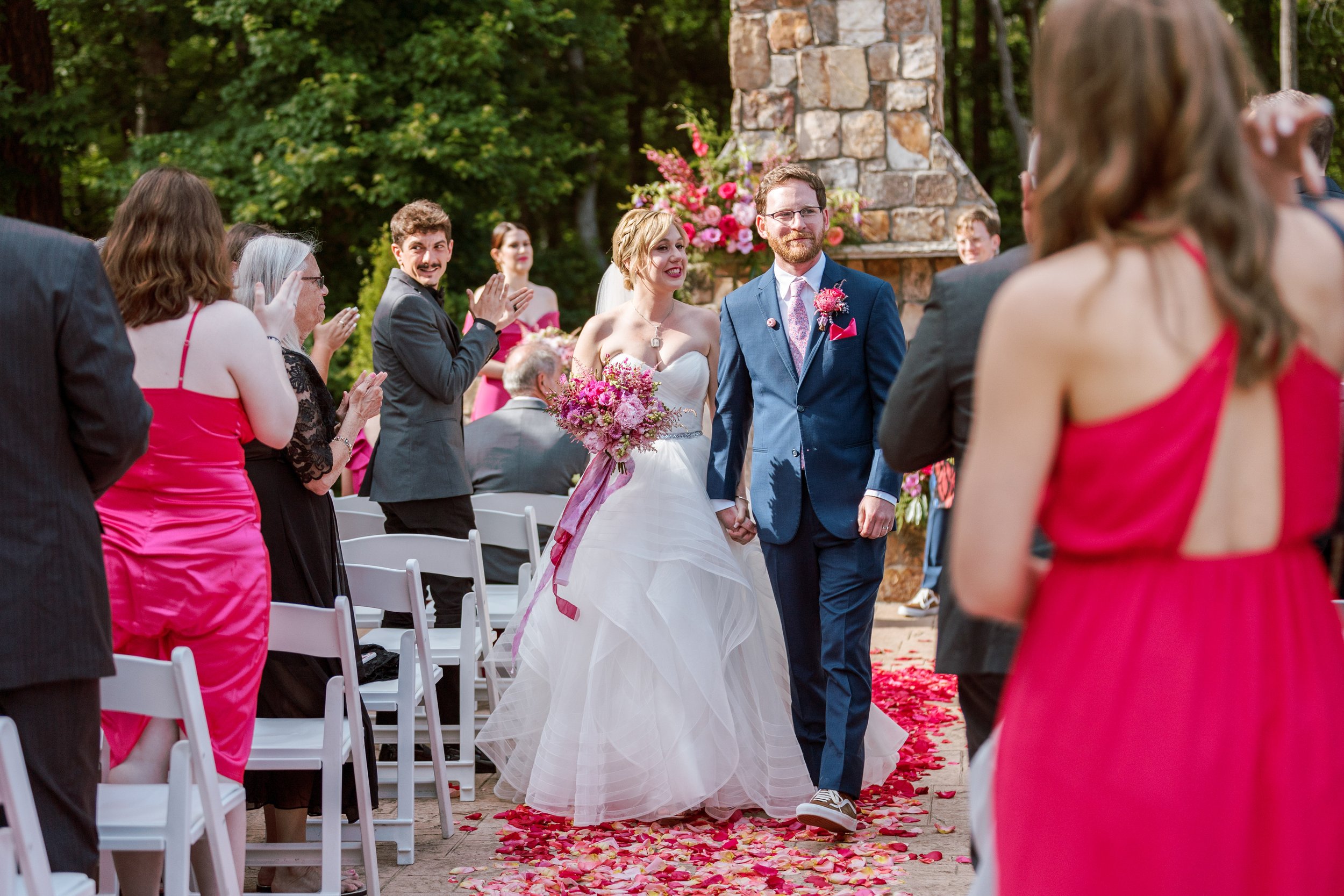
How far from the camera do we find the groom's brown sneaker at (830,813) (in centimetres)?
407

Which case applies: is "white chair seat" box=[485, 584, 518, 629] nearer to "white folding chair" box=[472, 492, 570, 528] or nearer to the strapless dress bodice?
"white folding chair" box=[472, 492, 570, 528]

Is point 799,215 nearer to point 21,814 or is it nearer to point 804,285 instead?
point 804,285

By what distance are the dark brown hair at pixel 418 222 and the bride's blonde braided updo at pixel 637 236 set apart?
76cm

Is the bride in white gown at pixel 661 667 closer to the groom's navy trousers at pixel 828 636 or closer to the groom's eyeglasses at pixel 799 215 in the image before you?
the groom's navy trousers at pixel 828 636

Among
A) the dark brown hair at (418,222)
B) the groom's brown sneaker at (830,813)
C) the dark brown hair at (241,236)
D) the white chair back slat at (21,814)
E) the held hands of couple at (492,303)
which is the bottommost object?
the groom's brown sneaker at (830,813)

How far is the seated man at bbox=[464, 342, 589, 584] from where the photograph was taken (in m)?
5.95

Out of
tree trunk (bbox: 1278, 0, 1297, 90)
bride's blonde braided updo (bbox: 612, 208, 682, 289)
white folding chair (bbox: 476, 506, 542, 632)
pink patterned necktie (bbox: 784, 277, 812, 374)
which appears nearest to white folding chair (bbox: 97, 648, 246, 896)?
pink patterned necktie (bbox: 784, 277, 812, 374)

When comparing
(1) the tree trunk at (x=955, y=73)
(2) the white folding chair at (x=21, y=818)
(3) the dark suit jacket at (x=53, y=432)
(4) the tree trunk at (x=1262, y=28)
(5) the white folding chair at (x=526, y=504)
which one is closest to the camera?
(2) the white folding chair at (x=21, y=818)

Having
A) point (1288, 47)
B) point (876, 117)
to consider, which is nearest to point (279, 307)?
point (876, 117)

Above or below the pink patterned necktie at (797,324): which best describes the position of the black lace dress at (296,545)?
below

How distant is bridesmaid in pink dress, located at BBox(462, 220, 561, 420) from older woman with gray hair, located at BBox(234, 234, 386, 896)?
368 centimetres

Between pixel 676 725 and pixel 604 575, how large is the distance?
58 centimetres

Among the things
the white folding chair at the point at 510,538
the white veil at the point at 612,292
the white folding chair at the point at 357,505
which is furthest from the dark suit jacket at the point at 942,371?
the white folding chair at the point at 357,505

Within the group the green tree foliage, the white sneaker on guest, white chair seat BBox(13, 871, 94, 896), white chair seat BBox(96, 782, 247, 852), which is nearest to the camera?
white chair seat BBox(13, 871, 94, 896)
